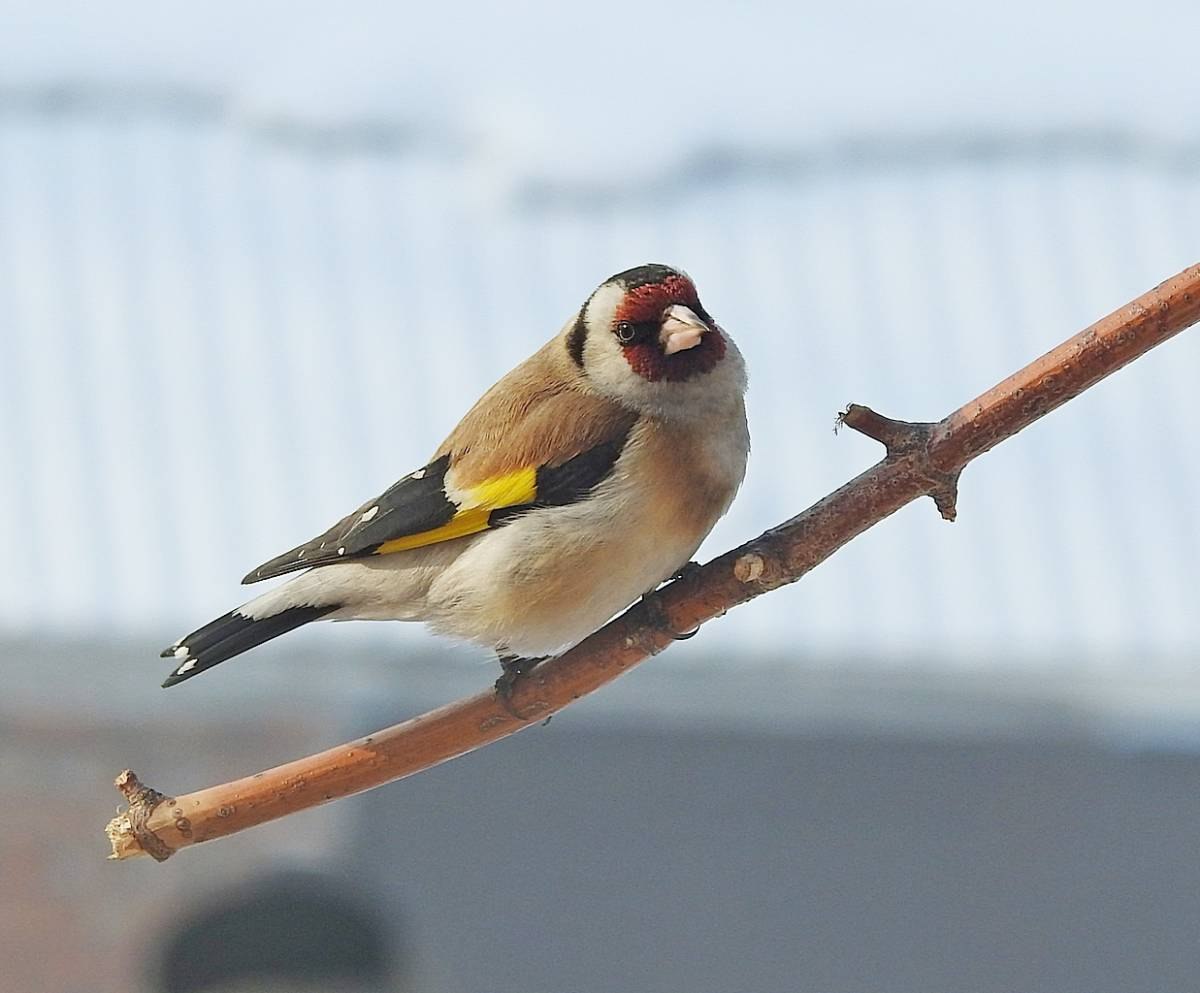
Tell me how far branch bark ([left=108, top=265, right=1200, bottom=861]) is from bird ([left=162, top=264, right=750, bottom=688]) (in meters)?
0.06

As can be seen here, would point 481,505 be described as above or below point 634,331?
below

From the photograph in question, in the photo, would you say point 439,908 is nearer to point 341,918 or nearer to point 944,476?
point 341,918

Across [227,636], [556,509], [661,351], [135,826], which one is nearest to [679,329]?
[661,351]

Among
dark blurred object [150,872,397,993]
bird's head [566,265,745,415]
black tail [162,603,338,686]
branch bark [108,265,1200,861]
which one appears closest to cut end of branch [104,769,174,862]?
branch bark [108,265,1200,861]

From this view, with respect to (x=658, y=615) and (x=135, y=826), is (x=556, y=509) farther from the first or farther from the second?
(x=135, y=826)

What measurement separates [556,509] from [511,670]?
16cm

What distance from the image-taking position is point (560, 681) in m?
1.45

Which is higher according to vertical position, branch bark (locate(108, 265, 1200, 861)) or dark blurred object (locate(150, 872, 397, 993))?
branch bark (locate(108, 265, 1200, 861))

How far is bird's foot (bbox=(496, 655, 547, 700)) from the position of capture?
1452 mm

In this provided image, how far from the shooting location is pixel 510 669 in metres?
1.53

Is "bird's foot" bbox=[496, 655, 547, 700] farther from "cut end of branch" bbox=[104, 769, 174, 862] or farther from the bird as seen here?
"cut end of branch" bbox=[104, 769, 174, 862]

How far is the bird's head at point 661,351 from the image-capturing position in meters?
1.55

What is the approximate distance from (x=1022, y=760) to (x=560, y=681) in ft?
8.03

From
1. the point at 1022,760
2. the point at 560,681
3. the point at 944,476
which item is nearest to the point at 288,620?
the point at 560,681
